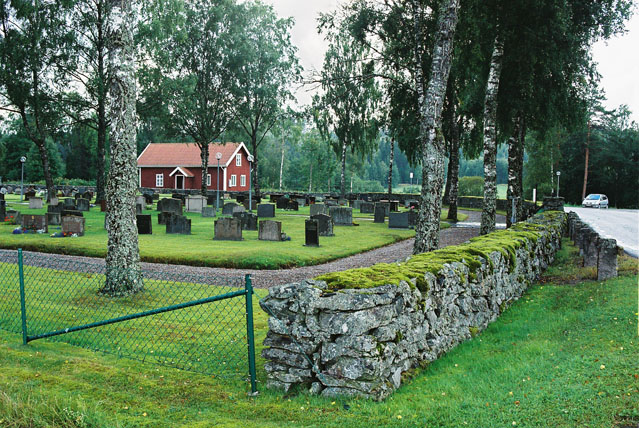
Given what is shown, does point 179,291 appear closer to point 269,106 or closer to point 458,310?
point 458,310

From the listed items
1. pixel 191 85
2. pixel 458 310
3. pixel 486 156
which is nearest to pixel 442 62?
pixel 486 156

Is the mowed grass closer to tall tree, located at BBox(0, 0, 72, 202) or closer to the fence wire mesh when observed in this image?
the fence wire mesh

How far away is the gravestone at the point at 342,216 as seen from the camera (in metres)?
26.7

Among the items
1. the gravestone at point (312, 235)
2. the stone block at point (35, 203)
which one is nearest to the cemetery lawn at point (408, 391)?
the gravestone at point (312, 235)

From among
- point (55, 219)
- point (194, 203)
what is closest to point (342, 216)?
point (194, 203)

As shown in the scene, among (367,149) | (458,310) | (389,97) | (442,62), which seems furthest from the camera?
(367,149)

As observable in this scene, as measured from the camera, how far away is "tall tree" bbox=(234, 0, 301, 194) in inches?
1624

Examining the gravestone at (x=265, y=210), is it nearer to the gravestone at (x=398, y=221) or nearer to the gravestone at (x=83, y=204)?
the gravestone at (x=398, y=221)

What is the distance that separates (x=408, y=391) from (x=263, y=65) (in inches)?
1584

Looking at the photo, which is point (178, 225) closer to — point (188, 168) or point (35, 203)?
point (35, 203)

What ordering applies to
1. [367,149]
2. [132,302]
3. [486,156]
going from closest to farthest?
1. [132,302]
2. [486,156]
3. [367,149]

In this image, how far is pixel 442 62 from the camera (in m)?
13.0

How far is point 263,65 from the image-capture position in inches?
1652

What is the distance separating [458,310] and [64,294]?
7656 millimetres
